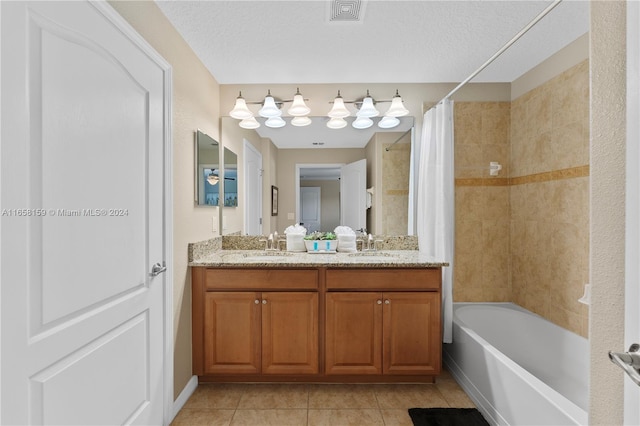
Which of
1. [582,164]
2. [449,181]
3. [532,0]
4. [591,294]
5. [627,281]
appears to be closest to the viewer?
[627,281]

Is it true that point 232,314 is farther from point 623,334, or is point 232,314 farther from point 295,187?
point 623,334

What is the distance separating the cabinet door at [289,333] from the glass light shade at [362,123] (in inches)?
56.3

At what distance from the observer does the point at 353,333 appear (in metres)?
2.02

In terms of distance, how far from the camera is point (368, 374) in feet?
6.63

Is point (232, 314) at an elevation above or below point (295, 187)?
below

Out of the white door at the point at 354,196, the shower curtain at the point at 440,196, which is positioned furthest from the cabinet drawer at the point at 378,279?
the white door at the point at 354,196

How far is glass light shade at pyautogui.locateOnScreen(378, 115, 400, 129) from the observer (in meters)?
2.56

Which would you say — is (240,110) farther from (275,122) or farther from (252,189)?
(252,189)

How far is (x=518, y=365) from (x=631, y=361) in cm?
127

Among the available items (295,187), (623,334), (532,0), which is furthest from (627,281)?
(295,187)

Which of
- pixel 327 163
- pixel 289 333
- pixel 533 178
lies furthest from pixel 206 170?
pixel 533 178

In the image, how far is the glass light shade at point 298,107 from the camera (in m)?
2.43

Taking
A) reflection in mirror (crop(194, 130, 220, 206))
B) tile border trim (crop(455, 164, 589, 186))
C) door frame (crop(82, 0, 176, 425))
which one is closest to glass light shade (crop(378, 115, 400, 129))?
tile border trim (crop(455, 164, 589, 186))

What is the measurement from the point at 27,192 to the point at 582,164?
272 cm
